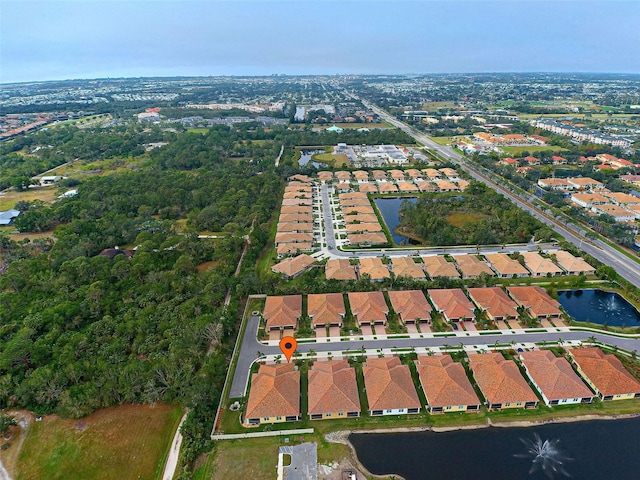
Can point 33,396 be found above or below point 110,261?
below

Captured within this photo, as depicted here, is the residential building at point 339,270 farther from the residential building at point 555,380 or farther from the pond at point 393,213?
the residential building at point 555,380

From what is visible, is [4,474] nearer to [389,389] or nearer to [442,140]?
[389,389]

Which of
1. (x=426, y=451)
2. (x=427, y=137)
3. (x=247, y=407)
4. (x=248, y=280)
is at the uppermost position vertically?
(x=427, y=137)

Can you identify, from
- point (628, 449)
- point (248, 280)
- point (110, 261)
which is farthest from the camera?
point (110, 261)

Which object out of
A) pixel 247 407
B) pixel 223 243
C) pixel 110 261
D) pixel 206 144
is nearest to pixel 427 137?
pixel 206 144

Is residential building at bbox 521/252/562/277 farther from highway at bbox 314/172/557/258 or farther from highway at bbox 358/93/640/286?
highway at bbox 358/93/640/286

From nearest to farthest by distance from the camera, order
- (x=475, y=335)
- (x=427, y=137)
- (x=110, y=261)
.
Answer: (x=475, y=335), (x=110, y=261), (x=427, y=137)

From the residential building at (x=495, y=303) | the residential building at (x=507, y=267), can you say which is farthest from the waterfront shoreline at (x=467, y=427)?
the residential building at (x=507, y=267)

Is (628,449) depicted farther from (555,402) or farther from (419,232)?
(419,232)
